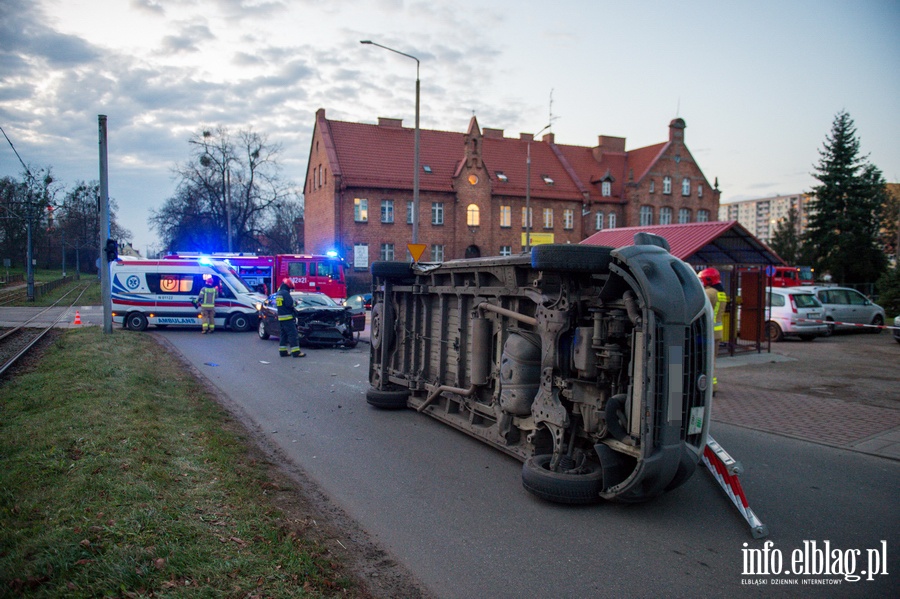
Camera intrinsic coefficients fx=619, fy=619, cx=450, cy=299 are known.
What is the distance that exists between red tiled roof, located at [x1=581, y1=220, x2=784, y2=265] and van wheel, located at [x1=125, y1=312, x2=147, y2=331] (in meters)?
16.0

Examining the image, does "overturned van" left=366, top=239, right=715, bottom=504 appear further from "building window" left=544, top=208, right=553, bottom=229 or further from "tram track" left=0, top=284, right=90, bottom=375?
"building window" left=544, top=208, right=553, bottom=229

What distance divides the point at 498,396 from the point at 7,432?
17.9 feet

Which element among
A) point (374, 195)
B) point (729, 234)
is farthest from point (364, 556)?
point (374, 195)

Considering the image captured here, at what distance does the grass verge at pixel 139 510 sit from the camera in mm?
3711

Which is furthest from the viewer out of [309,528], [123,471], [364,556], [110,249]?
[110,249]

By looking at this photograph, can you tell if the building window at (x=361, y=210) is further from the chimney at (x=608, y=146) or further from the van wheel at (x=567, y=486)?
the van wheel at (x=567, y=486)

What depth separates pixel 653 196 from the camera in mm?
53562

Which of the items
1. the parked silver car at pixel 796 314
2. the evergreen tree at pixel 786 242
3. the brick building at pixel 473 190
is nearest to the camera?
the parked silver car at pixel 796 314

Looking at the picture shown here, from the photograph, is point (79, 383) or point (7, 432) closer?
point (7, 432)

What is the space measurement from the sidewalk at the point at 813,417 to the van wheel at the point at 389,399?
179 inches

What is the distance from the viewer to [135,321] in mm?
22359

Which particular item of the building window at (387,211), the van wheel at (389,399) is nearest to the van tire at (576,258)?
the van wheel at (389,399)

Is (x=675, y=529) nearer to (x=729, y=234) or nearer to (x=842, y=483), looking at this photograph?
(x=842, y=483)

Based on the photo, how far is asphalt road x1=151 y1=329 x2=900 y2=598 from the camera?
4.10 meters
